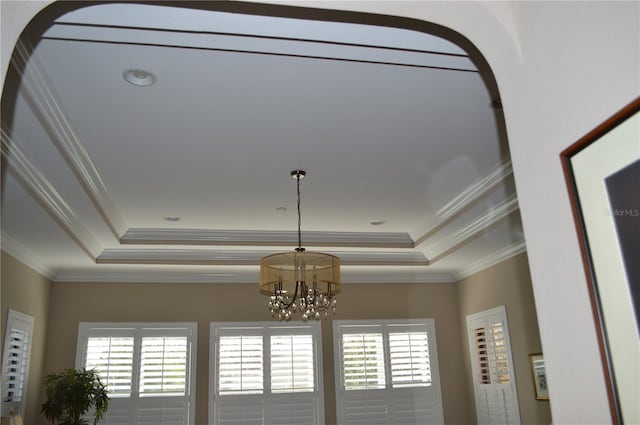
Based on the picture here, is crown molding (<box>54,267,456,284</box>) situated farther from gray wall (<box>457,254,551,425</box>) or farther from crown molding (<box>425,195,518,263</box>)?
gray wall (<box>457,254,551,425</box>)

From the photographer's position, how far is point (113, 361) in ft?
20.5

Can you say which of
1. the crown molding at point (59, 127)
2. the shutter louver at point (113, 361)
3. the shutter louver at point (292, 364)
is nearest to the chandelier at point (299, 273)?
the crown molding at point (59, 127)

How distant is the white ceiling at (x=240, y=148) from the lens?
8.70ft

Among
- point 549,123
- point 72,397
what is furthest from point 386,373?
point 549,123

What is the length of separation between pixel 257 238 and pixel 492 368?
3075 millimetres

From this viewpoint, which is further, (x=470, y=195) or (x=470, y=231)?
(x=470, y=231)

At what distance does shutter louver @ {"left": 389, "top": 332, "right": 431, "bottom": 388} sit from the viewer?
6.84 m

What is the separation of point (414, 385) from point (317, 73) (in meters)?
4.97

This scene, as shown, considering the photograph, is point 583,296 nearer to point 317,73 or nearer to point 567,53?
point 567,53

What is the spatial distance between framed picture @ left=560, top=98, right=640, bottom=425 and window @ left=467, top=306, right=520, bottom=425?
5.18m

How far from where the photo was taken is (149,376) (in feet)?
20.5

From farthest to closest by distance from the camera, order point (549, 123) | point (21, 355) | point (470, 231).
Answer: point (470, 231) < point (21, 355) < point (549, 123)

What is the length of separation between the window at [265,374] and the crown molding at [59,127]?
7.62 feet

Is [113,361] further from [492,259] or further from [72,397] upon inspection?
[492,259]
